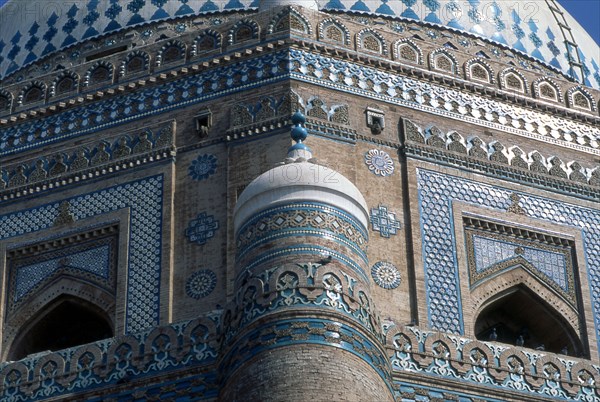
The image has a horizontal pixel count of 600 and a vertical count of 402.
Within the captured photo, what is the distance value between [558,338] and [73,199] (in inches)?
133

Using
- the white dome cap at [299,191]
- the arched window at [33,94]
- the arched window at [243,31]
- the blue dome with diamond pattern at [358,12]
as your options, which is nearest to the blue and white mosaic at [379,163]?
the arched window at [243,31]

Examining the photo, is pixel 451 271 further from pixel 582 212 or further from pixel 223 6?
pixel 223 6

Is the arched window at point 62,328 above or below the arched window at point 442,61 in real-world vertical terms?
below

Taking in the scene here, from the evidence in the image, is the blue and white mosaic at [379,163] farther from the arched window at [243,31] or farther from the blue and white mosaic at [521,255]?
the arched window at [243,31]

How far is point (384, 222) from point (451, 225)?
503 millimetres

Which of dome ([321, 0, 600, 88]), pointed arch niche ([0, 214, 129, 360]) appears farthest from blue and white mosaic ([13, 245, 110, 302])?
dome ([321, 0, 600, 88])

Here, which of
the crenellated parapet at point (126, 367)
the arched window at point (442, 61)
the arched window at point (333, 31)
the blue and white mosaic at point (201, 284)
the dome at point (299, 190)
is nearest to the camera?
the dome at point (299, 190)

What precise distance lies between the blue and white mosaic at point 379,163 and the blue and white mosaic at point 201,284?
4.38ft

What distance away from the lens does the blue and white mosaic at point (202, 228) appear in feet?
36.5

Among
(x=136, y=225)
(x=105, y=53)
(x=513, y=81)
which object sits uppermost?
(x=105, y=53)

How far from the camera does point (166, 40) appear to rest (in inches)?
485

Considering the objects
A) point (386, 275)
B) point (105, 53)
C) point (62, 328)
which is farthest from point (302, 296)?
point (105, 53)

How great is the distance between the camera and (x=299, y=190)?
9.80 m

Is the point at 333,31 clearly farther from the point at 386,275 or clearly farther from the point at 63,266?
the point at 63,266
